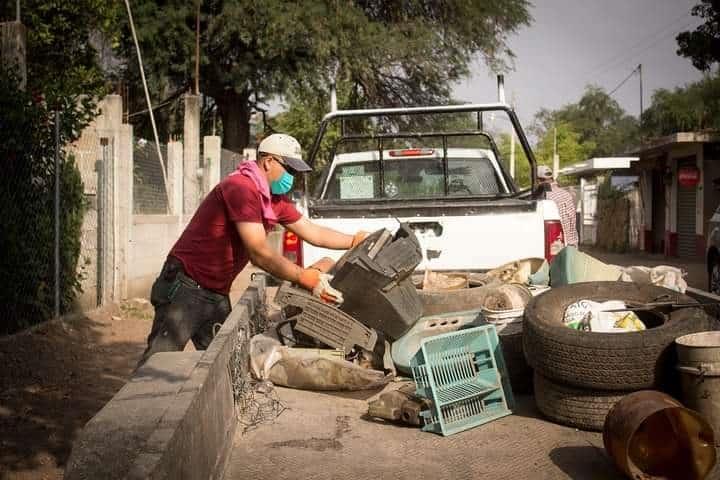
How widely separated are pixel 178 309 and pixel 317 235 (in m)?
1.17

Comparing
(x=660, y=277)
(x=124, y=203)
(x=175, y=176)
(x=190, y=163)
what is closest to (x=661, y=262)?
(x=190, y=163)

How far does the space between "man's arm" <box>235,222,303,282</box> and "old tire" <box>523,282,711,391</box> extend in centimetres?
141

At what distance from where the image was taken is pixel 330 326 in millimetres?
4602

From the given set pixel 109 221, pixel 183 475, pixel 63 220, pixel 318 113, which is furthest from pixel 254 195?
pixel 318 113

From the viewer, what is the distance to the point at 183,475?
101 inches

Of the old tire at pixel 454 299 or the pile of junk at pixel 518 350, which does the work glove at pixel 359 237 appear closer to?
the pile of junk at pixel 518 350

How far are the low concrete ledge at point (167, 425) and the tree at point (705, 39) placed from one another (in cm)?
2211

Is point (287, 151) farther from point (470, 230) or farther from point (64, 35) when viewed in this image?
point (64, 35)

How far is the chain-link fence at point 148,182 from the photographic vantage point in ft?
42.2

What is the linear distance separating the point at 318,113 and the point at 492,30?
5.66 metres

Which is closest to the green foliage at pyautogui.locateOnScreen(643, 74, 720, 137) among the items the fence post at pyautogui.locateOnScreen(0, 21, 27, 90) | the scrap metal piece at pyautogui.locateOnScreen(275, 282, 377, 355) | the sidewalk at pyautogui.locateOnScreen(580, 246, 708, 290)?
the sidewalk at pyautogui.locateOnScreen(580, 246, 708, 290)

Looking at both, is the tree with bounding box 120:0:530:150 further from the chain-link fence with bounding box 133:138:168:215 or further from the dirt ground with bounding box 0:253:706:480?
the dirt ground with bounding box 0:253:706:480

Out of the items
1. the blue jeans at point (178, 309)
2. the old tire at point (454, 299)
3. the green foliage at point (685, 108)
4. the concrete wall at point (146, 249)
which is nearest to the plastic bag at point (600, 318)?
the old tire at point (454, 299)

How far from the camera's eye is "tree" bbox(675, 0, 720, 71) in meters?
22.6
